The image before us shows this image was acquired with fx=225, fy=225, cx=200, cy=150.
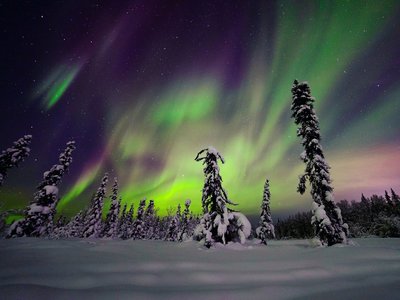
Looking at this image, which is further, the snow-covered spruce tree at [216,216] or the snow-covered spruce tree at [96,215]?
the snow-covered spruce tree at [96,215]

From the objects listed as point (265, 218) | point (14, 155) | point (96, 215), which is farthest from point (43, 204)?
point (265, 218)

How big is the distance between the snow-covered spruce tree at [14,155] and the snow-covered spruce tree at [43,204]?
11.5 feet

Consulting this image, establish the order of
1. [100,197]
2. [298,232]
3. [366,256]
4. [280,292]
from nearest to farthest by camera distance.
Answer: [280,292], [366,256], [100,197], [298,232]

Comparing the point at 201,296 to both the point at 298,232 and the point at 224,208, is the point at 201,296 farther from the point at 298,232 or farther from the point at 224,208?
the point at 298,232

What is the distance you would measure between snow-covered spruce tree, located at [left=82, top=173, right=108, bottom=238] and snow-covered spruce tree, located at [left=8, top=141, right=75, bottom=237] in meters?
19.9

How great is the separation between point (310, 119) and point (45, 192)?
2714cm

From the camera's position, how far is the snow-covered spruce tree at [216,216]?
41.7ft

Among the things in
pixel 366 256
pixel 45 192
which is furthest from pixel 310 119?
pixel 45 192

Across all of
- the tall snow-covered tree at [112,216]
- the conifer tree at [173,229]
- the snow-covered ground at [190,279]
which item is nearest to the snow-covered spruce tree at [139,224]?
the tall snow-covered tree at [112,216]

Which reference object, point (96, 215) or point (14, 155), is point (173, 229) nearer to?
point (96, 215)

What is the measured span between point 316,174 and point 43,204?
27.3 m

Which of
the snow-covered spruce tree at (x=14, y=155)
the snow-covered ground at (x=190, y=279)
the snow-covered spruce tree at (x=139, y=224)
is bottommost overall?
the snow-covered ground at (x=190, y=279)

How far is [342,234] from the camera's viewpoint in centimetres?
1431

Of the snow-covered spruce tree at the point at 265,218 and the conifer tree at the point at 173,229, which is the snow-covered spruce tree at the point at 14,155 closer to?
the snow-covered spruce tree at the point at 265,218
